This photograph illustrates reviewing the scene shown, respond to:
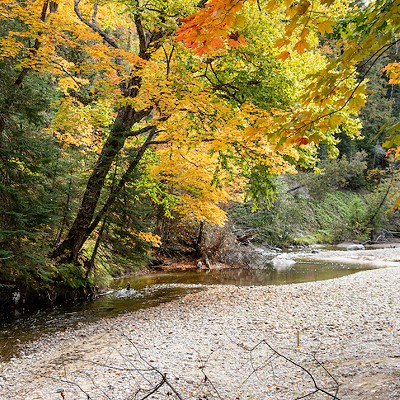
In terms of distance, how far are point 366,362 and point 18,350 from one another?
504 cm

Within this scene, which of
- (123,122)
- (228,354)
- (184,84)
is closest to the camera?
(228,354)

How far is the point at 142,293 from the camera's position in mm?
11016

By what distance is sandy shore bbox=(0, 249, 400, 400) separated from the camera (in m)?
3.84

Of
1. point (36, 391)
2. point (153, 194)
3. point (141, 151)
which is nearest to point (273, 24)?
point (141, 151)

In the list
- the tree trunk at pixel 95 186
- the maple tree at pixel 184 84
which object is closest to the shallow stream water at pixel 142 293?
the tree trunk at pixel 95 186

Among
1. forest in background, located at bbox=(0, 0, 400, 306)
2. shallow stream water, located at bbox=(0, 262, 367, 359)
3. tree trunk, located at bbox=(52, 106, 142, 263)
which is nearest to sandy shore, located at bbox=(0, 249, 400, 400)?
shallow stream water, located at bbox=(0, 262, 367, 359)

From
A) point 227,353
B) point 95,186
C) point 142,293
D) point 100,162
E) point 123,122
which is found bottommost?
point 142,293

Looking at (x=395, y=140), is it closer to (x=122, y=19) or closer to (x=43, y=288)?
(x=43, y=288)

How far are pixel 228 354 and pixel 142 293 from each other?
619 cm

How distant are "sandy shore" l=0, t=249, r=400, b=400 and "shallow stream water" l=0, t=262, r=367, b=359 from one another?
0.51m

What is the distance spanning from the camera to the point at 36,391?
420 centimetres

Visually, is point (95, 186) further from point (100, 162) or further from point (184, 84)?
point (184, 84)

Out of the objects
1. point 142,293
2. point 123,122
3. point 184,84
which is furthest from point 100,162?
point 142,293

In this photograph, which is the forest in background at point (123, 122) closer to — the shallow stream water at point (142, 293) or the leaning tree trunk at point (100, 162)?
the leaning tree trunk at point (100, 162)
